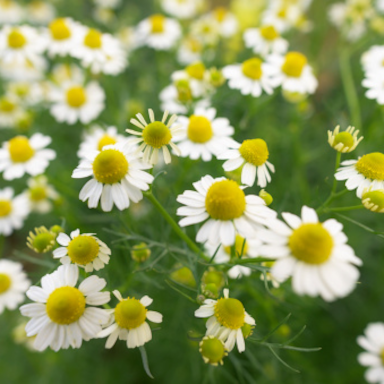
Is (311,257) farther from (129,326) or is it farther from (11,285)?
(11,285)

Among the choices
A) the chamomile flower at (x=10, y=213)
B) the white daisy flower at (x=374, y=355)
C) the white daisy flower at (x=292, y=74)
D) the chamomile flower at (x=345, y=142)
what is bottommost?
the chamomile flower at (x=10, y=213)

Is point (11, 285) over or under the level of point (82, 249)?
under

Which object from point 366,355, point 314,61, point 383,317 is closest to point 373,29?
point 314,61

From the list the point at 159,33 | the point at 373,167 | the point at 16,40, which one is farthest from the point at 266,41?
the point at 16,40

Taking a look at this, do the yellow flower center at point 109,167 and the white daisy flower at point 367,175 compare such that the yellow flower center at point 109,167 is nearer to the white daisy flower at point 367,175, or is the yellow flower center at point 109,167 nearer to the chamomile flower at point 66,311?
the chamomile flower at point 66,311

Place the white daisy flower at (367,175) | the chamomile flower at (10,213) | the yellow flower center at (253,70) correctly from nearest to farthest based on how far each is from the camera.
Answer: the white daisy flower at (367,175), the yellow flower center at (253,70), the chamomile flower at (10,213)

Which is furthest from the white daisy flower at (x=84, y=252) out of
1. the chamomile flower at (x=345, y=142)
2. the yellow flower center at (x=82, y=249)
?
the chamomile flower at (x=345, y=142)
